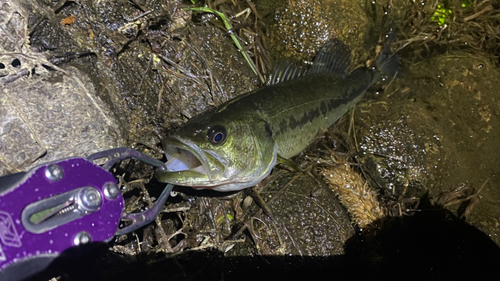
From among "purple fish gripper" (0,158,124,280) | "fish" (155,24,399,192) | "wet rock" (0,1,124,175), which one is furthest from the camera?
"wet rock" (0,1,124,175)

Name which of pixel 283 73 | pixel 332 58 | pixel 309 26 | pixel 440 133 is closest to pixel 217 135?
pixel 283 73

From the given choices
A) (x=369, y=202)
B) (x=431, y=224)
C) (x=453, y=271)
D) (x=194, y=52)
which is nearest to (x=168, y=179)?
(x=194, y=52)

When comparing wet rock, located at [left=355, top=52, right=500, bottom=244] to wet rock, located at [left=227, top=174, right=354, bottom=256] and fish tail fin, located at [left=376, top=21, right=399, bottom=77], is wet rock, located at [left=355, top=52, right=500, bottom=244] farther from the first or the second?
wet rock, located at [left=227, top=174, right=354, bottom=256]

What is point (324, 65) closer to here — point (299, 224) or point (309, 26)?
point (309, 26)

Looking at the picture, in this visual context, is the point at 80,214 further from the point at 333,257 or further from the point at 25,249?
the point at 333,257

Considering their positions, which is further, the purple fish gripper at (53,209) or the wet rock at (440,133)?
the wet rock at (440,133)

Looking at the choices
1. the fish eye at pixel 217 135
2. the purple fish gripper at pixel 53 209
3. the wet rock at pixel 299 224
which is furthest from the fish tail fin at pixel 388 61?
the purple fish gripper at pixel 53 209

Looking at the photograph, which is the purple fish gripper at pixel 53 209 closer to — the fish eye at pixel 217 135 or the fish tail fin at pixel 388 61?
the fish eye at pixel 217 135

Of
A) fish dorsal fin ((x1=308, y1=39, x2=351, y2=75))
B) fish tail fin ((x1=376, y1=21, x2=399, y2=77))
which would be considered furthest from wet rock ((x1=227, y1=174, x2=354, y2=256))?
fish tail fin ((x1=376, y1=21, x2=399, y2=77))

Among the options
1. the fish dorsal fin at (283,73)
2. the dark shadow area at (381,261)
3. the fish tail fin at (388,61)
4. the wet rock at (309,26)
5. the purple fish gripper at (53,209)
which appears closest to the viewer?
the purple fish gripper at (53,209)
